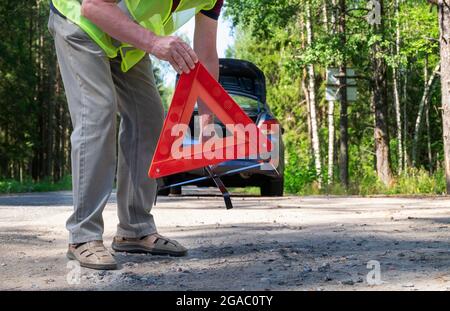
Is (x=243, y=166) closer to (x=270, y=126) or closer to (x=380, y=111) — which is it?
(x=270, y=126)

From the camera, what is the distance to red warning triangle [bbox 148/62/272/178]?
13.5 feet

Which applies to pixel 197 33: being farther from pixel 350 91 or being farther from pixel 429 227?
pixel 350 91

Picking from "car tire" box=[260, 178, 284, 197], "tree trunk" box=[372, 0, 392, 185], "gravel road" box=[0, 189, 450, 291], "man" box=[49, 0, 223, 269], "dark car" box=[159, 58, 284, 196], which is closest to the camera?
"gravel road" box=[0, 189, 450, 291]

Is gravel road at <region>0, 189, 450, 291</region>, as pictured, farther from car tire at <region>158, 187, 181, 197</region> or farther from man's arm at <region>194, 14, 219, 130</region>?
car tire at <region>158, 187, 181, 197</region>

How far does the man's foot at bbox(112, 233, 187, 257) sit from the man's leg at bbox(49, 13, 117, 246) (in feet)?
1.63

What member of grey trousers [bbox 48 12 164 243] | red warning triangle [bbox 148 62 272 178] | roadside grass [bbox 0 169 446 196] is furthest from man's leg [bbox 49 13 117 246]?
roadside grass [bbox 0 169 446 196]

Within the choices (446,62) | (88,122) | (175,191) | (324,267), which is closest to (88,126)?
(88,122)

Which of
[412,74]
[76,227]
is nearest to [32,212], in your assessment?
[76,227]

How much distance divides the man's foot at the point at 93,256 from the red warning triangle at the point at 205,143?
49 cm

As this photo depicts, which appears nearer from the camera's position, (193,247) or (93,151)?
(93,151)

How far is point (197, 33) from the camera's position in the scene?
450cm

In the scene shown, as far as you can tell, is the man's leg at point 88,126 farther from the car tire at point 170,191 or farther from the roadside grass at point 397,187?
the roadside grass at point 397,187

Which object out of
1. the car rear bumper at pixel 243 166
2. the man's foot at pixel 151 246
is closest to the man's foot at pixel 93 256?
the man's foot at pixel 151 246
